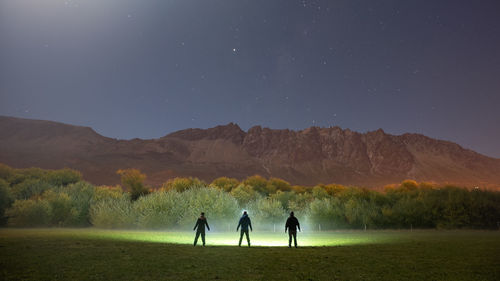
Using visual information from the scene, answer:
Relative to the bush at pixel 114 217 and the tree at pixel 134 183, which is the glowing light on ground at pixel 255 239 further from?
the tree at pixel 134 183

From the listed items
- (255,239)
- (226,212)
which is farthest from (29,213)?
(255,239)

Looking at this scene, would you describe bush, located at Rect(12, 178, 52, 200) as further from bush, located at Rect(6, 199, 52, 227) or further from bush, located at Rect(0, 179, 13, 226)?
bush, located at Rect(6, 199, 52, 227)

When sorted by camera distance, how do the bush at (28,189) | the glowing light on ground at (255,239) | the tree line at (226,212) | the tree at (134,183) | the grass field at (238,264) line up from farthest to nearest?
the tree at (134,183) → the bush at (28,189) → the tree line at (226,212) → the glowing light on ground at (255,239) → the grass field at (238,264)

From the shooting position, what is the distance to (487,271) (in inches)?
599

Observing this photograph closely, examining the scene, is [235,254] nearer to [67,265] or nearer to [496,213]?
[67,265]

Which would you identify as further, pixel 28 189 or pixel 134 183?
pixel 134 183

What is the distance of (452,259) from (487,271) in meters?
3.58

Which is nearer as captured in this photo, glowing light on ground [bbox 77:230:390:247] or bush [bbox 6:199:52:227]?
glowing light on ground [bbox 77:230:390:247]

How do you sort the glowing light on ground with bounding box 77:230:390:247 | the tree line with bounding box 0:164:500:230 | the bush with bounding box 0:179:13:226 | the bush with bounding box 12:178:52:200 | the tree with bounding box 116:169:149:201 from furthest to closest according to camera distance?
the tree with bounding box 116:169:149:201
the bush with bounding box 12:178:52:200
the bush with bounding box 0:179:13:226
the tree line with bounding box 0:164:500:230
the glowing light on ground with bounding box 77:230:390:247

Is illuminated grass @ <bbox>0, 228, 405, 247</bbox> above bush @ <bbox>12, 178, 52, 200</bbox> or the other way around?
the other way around

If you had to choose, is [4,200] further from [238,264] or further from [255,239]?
[238,264]

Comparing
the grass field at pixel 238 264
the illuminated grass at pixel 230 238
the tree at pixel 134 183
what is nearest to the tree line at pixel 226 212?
the illuminated grass at pixel 230 238

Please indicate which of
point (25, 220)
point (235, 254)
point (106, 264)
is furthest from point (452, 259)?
point (25, 220)

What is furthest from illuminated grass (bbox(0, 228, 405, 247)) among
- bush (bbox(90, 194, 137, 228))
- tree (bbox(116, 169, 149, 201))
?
tree (bbox(116, 169, 149, 201))
